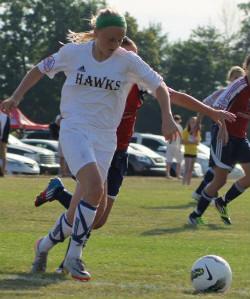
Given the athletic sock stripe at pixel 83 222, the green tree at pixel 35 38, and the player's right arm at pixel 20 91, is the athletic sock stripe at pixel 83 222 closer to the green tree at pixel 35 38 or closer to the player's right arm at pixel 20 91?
the player's right arm at pixel 20 91

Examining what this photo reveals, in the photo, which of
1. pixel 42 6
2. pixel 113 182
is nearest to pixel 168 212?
pixel 113 182

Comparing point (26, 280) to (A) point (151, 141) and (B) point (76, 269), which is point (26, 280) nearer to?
(B) point (76, 269)

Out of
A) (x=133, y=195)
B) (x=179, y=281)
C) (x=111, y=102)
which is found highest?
(x=111, y=102)

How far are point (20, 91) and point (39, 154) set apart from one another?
26597 millimetres

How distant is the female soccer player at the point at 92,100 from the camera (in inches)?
316

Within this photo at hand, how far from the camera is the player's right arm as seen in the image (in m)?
8.12

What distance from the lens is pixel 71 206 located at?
8484 mm

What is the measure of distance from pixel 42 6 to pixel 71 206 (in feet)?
267

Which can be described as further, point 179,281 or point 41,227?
point 41,227

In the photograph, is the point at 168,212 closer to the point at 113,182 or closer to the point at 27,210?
the point at 27,210

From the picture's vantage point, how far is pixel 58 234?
27.8ft

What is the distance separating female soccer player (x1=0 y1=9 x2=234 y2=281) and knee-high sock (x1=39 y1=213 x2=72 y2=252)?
160mm

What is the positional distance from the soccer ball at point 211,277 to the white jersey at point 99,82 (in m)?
1.36

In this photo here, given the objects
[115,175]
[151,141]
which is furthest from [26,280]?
[151,141]
